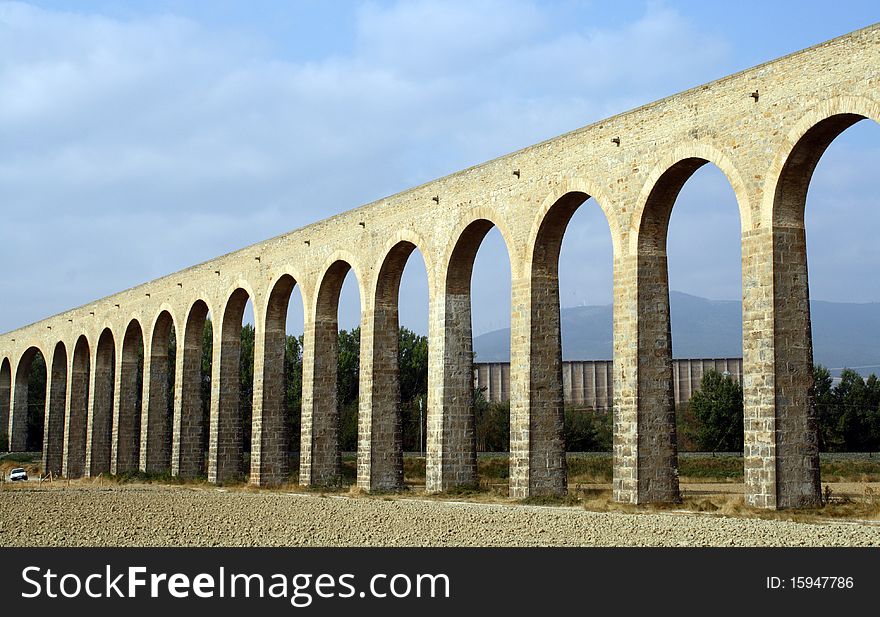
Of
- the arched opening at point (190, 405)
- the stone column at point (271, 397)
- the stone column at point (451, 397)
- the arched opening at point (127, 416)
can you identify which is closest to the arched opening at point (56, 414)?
the arched opening at point (127, 416)

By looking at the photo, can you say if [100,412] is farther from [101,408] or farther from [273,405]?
[273,405]

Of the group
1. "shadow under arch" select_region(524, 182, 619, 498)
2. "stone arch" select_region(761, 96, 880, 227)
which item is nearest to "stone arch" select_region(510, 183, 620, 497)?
"shadow under arch" select_region(524, 182, 619, 498)

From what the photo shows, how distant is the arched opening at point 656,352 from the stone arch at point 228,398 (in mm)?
14473

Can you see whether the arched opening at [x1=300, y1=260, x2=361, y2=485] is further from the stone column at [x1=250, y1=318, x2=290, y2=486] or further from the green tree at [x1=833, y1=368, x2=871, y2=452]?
the green tree at [x1=833, y1=368, x2=871, y2=452]

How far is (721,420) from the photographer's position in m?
43.2

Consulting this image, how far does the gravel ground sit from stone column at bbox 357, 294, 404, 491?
4.54 m

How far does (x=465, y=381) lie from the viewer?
74.6 ft

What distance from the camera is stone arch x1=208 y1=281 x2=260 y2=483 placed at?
30.7m

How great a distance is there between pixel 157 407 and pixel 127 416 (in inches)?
101

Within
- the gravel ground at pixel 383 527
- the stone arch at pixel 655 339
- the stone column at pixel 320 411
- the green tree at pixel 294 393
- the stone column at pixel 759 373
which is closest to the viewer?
the gravel ground at pixel 383 527

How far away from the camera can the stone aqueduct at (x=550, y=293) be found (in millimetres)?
15844

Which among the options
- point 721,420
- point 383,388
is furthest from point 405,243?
point 721,420

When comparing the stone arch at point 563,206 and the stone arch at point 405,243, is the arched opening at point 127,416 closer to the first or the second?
the stone arch at point 405,243

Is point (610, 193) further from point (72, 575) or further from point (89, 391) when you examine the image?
point (89, 391)
